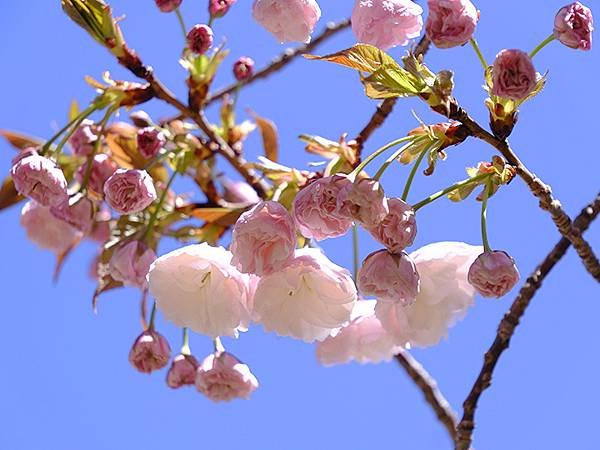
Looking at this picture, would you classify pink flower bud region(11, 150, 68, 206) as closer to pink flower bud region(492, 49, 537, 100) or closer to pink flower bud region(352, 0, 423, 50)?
pink flower bud region(352, 0, 423, 50)

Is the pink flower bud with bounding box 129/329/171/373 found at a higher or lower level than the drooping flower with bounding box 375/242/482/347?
higher

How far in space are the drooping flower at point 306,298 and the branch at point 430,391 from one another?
1.65 ft

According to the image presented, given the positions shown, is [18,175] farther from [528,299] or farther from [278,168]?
[528,299]

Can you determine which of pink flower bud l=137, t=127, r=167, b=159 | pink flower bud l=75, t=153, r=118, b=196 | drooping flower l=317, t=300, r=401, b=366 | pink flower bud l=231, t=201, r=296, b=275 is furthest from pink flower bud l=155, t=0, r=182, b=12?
drooping flower l=317, t=300, r=401, b=366

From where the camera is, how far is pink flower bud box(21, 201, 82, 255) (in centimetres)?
171

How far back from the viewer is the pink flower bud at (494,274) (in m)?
1.14

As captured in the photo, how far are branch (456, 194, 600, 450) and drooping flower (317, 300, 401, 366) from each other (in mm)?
133

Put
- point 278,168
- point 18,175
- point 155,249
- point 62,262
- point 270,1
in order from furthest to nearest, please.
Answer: point 62,262 → point 155,249 → point 278,168 → point 18,175 → point 270,1

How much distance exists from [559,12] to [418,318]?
0.50 meters

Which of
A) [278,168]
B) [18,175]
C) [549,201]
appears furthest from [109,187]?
[549,201]

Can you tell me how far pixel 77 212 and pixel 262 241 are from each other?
1.72 feet

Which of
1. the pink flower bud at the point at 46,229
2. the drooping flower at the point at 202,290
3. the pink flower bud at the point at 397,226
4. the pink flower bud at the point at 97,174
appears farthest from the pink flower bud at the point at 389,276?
the pink flower bud at the point at 46,229

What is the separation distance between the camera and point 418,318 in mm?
1396

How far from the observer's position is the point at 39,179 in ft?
4.42
